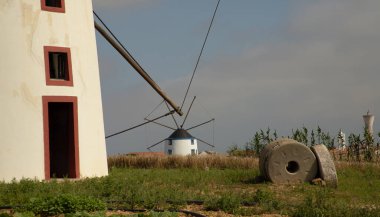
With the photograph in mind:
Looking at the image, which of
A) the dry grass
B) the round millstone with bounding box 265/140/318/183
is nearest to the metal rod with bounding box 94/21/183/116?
the dry grass

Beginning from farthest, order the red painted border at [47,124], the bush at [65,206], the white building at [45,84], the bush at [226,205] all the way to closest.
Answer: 1. the red painted border at [47,124]
2. the white building at [45,84]
3. the bush at [226,205]
4. the bush at [65,206]

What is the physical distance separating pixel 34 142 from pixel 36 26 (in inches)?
160

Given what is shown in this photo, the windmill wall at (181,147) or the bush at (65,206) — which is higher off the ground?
the windmill wall at (181,147)

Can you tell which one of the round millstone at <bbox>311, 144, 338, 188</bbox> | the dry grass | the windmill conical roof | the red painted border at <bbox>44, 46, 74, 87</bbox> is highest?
the red painted border at <bbox>44, 46, 74, 87</bbox>

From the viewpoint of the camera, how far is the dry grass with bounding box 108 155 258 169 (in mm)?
27773

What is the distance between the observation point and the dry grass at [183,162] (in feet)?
91.1

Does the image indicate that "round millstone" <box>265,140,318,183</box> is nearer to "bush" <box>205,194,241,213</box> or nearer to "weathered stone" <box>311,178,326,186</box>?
"weathered stone" <box>311,178,326,186</box>

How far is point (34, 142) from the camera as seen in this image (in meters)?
20.7

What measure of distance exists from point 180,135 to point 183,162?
792 centimetres

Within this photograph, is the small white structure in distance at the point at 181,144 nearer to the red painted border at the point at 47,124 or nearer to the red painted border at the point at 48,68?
the red painted border at the point at 47,124

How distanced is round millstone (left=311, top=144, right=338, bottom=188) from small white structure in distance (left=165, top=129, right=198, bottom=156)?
15749mm

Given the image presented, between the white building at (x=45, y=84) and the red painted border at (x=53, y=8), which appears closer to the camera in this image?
the white building at (x=45, y=84)

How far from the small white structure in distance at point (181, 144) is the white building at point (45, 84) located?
534 inches

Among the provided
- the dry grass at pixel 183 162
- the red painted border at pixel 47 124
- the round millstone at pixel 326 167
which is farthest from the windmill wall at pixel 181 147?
the round millstone at pixel 326 167
